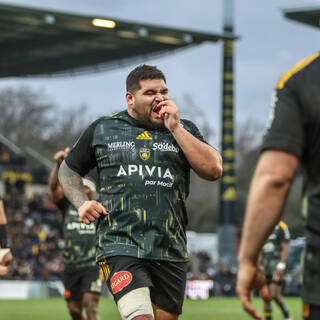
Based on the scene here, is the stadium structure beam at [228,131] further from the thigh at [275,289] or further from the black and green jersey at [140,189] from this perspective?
the black and green jersey at [140,189]

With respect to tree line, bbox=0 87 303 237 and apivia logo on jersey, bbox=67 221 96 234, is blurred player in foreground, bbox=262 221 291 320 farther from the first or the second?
tree line, bbox=0 87 303 237

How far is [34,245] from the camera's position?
37.5 metres

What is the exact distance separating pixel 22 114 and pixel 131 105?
65754 millimetres

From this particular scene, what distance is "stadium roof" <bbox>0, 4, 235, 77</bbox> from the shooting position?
121 feet

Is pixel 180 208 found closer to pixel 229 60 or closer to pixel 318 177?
pixel 318 177

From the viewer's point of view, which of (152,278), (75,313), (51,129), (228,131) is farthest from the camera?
(51,129)

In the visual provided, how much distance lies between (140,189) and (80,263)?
222 inches

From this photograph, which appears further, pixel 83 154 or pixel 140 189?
pixel 83 154

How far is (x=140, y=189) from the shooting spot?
6.36 meters

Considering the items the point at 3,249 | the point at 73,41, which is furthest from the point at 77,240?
the point at 73,41

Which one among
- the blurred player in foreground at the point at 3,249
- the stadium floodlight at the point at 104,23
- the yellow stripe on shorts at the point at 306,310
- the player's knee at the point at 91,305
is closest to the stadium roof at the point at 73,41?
the stadium floodlight at the point at 104,23

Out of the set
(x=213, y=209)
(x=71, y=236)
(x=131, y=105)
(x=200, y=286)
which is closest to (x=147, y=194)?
(x=131, y=105)

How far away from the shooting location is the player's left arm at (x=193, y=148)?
6148mm

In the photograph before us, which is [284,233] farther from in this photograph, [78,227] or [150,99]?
[150,99]
